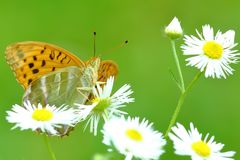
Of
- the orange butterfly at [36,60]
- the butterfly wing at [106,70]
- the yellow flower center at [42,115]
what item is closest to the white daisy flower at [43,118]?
the yellow flower center at [42,115]

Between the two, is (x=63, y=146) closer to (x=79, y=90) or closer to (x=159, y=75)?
(x=159, y=75)

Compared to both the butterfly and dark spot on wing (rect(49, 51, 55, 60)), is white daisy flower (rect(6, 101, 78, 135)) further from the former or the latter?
dark spot on wing (rect(49, 51, 55, 60))

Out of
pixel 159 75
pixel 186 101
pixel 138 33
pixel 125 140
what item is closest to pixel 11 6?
pixel 138 33

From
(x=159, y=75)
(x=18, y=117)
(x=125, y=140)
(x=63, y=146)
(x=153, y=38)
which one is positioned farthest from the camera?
(x=153, y=38)

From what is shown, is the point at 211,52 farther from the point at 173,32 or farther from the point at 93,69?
the point at 93,69

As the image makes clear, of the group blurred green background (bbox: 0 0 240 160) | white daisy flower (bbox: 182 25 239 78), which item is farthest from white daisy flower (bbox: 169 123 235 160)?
blurred green background (bbox: 0 0 240 160)

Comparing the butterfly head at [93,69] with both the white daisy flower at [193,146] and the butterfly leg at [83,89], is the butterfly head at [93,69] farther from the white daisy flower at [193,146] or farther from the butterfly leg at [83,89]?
the white daisy flower at [193,146]

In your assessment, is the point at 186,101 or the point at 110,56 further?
the point at 110,56
